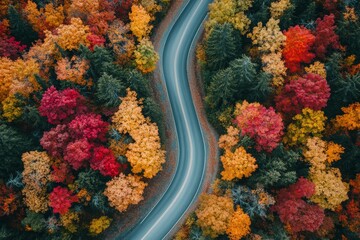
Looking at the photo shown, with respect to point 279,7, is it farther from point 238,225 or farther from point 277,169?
point 238,225

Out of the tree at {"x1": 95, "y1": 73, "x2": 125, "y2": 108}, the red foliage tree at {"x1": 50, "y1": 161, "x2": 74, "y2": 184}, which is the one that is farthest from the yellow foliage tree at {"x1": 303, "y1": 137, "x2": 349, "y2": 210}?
the red foliage tree at {"x1": 50, "y1": 161, "x2": 74, "y2": 184}

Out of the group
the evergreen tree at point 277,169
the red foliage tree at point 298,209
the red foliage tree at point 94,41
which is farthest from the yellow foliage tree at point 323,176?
the red foliage tree at point 94,41

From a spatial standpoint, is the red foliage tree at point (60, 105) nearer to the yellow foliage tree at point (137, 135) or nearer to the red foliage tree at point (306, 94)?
the yellow foliage tree at point (137, 135)

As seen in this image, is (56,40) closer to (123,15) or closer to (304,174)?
(123,15)

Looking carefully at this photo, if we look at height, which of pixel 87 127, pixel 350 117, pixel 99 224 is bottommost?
pixel 99 224

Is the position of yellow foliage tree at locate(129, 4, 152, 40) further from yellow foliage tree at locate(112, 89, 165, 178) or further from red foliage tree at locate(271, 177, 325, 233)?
red foliage tree at locate(271, 177, 325, 233)

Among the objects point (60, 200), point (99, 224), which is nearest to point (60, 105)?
point (60, 200)
